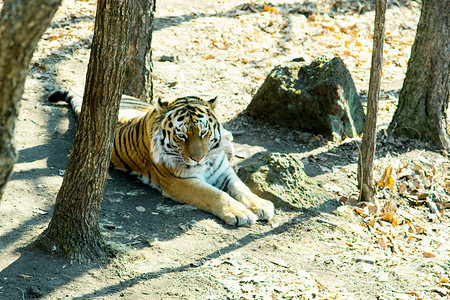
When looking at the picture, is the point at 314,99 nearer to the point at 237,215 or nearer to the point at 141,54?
the point at 141,54

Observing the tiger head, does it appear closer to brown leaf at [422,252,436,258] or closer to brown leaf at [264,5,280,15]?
brown leaf at [422,252,436,258]

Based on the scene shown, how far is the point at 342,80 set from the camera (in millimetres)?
6707

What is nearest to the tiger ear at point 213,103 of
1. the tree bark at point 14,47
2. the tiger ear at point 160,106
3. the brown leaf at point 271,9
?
the tiger ear at point 160,106

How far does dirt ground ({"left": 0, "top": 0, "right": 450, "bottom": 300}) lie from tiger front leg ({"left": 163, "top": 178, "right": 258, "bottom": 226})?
108mm

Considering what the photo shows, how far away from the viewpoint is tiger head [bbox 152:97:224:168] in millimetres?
4906

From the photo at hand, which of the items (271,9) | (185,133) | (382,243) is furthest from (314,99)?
(271,9)

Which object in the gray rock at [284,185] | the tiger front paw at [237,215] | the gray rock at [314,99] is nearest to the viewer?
the tiger front paw at [237,215]

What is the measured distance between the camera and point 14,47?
5.53 ft

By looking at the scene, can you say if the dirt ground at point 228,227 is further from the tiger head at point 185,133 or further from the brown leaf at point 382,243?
the tiger head at point 185,133

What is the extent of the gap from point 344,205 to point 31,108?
159 inches

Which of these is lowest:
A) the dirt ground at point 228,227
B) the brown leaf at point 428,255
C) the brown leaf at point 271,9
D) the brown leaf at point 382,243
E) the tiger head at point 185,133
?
the brown leaf at point 428,255

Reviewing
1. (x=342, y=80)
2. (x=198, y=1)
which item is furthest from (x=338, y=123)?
(x=198, y=1)

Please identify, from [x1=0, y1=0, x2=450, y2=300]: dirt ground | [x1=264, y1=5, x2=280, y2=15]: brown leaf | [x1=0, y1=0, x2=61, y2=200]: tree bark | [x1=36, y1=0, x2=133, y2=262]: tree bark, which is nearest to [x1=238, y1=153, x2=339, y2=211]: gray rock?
[x1=0, y1=0, x2=450, y2=300]: dirt ground

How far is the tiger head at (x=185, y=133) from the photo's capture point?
4.91 metres
